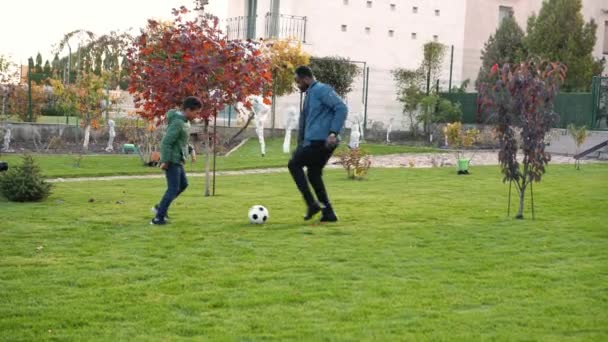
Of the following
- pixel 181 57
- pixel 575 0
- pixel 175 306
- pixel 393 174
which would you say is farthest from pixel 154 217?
pixel 575 0

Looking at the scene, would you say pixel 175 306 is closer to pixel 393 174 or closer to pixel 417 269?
pixel 417 269

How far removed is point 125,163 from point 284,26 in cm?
1532

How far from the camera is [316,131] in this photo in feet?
34.4

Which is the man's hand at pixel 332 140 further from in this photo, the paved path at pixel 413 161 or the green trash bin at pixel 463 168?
the green trash bin at pixel 463 168

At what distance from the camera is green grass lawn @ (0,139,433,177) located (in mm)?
20172

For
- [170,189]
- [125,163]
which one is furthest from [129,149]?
[170,189]

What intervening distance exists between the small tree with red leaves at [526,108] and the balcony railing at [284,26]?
25.2 m

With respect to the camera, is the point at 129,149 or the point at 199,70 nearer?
the point at 199,70

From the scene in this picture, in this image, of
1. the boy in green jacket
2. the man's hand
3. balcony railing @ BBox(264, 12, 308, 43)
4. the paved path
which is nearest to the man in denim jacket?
the man's hand

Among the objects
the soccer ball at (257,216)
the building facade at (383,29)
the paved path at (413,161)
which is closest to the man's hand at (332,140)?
the soccer ball at (257,216)

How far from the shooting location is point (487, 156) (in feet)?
87.0

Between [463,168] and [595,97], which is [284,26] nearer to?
[595,97]

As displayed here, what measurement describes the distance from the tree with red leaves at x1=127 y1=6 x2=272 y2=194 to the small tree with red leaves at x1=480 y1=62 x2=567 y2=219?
4.74 meters

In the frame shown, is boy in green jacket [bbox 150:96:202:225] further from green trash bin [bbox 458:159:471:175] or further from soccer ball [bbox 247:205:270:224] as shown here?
green trash bin [bbox 458:159:471:175]
